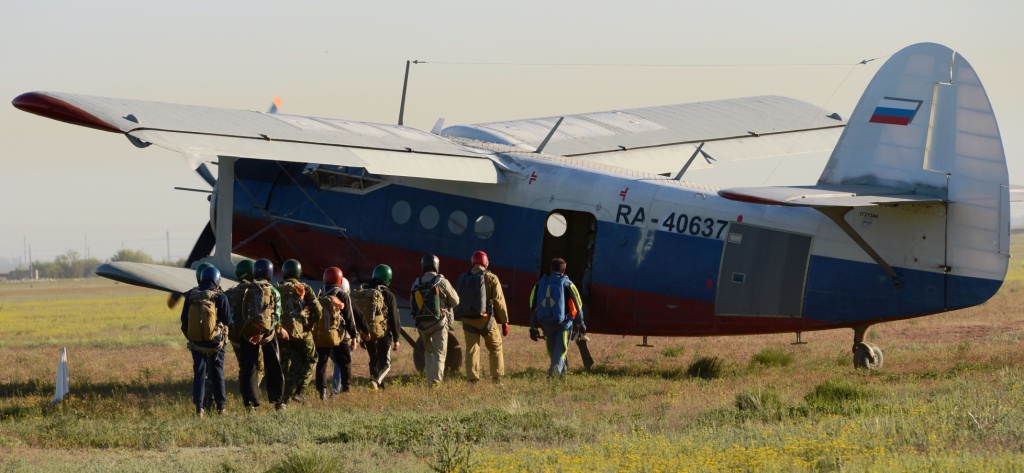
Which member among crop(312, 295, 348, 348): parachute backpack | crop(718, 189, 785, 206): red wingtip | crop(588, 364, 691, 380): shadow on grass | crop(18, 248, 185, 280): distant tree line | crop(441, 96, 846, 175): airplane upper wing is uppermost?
crop(441, 96, 846, 175): airplane upper wing

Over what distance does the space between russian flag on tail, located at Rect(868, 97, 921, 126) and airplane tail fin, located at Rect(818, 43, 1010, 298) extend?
0.01m

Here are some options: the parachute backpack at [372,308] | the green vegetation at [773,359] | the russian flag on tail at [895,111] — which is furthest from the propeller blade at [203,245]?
the russian flag on tail at [895,111]

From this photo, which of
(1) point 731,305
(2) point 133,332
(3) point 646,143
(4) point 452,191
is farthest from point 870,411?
(2) point 133,332

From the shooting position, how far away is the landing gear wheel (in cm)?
1466

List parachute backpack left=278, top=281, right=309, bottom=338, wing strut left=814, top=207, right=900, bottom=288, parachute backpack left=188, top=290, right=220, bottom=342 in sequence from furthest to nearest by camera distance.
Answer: wing strut left=814, top=207, right=900, bottom=288 < parachute backpack left=278, top=281, right=309, bottom=338 < parachute backpack left=188, top=290, right=220, bottom=342

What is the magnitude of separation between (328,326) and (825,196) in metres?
5.95

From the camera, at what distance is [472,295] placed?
1495cm

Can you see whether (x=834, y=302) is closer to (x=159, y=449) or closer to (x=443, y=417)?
(x=443, y=417)

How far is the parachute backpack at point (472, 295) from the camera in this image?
49.0 feet

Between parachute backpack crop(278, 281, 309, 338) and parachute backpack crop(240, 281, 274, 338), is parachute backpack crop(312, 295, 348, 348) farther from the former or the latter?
parachute backpack crop(240, 281, 274, 338)

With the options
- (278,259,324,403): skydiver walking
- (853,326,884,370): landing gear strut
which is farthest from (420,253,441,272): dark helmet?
(853,326,884,370): landing gear strut

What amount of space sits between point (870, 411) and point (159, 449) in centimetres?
668

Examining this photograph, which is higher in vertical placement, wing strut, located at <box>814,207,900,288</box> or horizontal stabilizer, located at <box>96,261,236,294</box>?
wing strut, located at <box>814,207,900,288</box>

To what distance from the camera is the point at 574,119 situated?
2150cm
